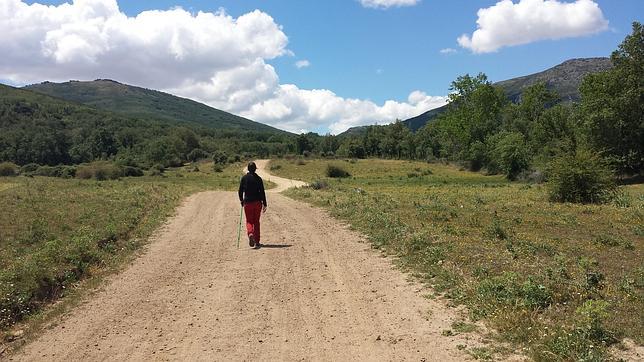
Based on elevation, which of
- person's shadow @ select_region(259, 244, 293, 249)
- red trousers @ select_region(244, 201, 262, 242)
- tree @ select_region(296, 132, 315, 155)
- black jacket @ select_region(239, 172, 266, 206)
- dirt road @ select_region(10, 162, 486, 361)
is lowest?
dirt road @ select_region(10, 162, 486, 361)

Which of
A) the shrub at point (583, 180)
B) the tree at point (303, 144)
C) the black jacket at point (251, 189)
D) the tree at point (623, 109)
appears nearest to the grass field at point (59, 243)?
the black jacket at point (251, 189)

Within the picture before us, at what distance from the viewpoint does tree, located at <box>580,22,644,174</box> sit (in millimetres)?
51094

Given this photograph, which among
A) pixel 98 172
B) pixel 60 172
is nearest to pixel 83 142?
pixel 60 172

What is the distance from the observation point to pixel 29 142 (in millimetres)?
134750

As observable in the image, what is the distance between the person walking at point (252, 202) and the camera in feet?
44.3

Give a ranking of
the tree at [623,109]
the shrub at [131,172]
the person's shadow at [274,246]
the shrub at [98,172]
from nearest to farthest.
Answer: the person's shadow at [274,246], the tree at [623,109], the shrub at [98,172], the shrub at [131,172]

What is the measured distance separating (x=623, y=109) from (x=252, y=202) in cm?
5125

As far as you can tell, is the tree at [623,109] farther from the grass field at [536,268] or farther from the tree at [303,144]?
the tree at [303,144]

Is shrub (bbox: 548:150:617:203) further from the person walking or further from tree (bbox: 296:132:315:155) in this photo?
tree (bbox: 296:132:315:155)

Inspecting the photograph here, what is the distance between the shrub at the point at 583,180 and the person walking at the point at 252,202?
20.2 m

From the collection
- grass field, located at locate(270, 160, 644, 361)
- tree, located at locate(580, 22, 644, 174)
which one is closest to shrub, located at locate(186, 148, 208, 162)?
tree, located at locate(580, 22, 644, 174)

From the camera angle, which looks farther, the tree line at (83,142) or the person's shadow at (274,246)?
the tree line at (83,142)

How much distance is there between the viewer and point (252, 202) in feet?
45.5

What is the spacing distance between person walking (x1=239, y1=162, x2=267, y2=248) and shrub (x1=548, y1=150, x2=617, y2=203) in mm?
20202
